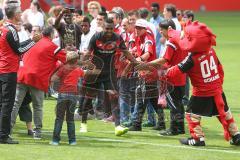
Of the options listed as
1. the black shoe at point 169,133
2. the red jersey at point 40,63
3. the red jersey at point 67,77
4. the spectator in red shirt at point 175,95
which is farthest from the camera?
the black shoe at point 169,133

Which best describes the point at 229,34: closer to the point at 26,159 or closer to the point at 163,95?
the point at 163,95

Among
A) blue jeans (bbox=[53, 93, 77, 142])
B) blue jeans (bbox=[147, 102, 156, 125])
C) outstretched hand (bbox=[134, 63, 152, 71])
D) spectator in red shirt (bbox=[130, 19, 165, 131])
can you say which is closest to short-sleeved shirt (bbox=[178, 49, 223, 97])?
outstretched hand (bbox=[134, 63, 152, 71])

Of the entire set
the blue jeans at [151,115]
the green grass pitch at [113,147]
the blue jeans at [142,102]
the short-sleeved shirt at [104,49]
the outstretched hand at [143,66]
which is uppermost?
the short-sleeved shirt at [104,49]

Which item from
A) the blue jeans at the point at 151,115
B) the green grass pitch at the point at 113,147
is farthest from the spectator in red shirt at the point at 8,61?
the blue jeans at the point at 151,115

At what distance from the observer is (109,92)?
41.6ft

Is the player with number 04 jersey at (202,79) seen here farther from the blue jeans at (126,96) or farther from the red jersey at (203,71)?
the blue jeans at (126,96)

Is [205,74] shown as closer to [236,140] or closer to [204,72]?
[204,72]

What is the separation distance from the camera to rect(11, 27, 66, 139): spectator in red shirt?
37.8 feet

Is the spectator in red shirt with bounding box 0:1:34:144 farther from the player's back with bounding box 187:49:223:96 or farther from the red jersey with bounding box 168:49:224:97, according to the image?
the player's back with bounding box 187:49:223:96

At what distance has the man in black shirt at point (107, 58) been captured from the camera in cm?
1230

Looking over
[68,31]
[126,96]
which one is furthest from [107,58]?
[68,31]

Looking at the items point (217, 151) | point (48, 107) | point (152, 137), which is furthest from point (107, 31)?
point (48, 107)

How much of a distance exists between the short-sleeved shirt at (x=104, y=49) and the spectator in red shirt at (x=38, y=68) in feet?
3.08

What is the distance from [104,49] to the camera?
1240cm
